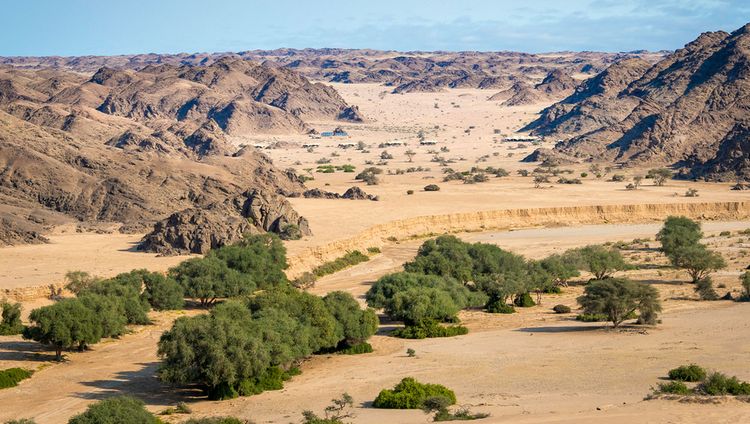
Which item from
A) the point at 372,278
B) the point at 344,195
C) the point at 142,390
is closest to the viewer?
the point at 142,390

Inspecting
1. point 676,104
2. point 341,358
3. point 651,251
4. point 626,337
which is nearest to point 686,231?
point 651,251

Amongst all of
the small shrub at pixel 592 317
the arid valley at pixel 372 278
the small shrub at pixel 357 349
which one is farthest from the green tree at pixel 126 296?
the small shrub at pixel 592 317

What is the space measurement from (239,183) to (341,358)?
3956 centimetres

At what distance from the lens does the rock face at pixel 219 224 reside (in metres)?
53.7

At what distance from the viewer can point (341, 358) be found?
35.8 metres

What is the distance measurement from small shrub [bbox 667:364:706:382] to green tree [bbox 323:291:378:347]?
37.0 feet

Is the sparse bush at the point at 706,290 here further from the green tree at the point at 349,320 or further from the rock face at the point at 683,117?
the rock face at the point at 683,117

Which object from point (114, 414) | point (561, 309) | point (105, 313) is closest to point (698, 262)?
point (561, 309)

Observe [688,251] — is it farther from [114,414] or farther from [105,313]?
[114,414]

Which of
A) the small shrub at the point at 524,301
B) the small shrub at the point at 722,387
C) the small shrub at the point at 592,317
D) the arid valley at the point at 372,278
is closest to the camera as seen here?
the small shrub at the point at 722,387

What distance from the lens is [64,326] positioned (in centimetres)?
3503

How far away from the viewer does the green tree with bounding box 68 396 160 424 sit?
2458cm

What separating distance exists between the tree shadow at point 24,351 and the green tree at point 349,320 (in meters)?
9.88

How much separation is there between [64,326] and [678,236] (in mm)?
34067
